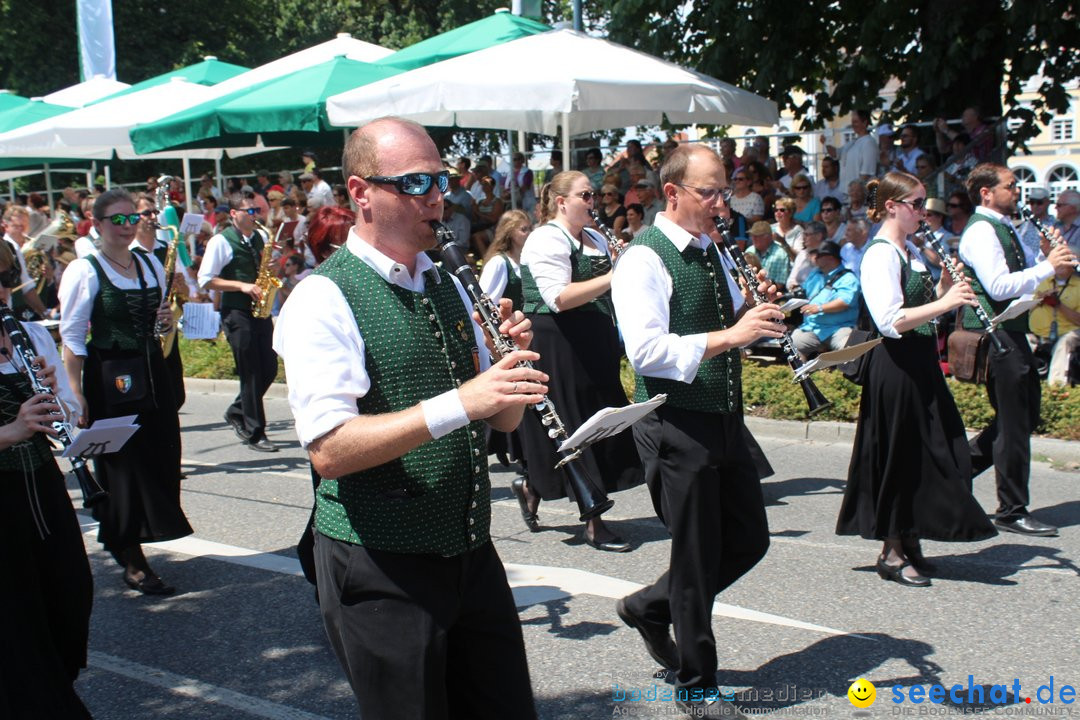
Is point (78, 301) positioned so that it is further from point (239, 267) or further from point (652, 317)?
point (239, 267)

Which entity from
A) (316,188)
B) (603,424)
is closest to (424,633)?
(603,424)

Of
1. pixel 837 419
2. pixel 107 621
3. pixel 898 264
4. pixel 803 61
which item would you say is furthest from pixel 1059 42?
pixel 107 621

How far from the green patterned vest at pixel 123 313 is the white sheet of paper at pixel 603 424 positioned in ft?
11.4

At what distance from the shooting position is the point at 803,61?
48.4 feet

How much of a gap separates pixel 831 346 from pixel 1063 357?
1857mm

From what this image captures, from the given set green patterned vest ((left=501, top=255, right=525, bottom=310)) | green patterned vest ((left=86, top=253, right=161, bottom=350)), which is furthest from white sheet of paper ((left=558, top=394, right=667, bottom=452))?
green patterned vest ((left=501, top=255, right=525, bottom=310))

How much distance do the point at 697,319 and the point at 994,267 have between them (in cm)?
265

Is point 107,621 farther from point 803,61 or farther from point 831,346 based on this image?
point 803,61

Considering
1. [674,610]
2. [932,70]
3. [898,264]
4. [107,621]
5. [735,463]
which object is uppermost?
[932,70]

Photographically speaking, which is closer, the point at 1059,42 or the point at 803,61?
the point at 1059,42

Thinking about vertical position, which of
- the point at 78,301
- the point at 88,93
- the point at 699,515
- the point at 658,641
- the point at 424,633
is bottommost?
the point at 658,641

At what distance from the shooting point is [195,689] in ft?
15.5

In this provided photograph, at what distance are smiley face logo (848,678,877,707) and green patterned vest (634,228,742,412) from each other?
1.11 m

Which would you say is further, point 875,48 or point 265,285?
point 875,48
